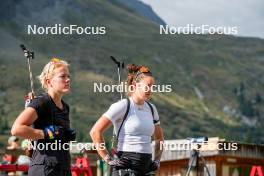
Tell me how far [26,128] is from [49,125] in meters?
0.28

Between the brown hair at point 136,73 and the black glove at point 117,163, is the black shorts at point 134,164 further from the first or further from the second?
the brown hair at point 136,73

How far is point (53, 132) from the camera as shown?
22.4 ft

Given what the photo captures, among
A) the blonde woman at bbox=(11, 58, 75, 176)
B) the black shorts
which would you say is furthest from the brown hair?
the blonde woman at bbox=(11, 58, 75, 176)

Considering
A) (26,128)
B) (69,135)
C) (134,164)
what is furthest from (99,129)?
(26,128)

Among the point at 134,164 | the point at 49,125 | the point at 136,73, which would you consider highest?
the point at 136,73

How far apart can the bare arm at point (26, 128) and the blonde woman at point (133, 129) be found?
1.12m

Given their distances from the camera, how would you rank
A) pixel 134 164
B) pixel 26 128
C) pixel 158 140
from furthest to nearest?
pixel 158 140 < pixel 134 164 < pixel 26 128

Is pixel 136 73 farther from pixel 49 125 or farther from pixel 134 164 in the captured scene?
pixel 49 125

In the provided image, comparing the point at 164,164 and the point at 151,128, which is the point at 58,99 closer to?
the point at 151,128

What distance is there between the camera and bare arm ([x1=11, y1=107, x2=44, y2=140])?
6711 millimetres

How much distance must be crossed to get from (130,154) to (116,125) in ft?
1.27

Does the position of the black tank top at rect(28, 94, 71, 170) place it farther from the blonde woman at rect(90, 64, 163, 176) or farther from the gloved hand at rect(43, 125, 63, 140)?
the blonde woman at rect(90, 64, 163, 176)

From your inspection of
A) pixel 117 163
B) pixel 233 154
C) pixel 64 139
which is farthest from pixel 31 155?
pixel 233 154

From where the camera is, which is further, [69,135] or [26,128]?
[69,135]
